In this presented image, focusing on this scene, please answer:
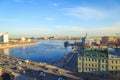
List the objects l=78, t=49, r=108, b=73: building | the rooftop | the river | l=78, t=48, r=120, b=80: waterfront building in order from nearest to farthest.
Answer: l=78, t=48, r=120, b=80: waterfront building, l=78, t=49, r=108, b=73: building, the rooftop, the river

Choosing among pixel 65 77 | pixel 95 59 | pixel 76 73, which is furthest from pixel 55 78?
pixel 95 59

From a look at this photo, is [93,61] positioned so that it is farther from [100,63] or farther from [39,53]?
[39,53]

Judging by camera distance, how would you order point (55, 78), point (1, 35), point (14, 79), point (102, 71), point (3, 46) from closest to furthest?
point (14, 79)
point (55, 78)
point (102, 71)
point (3, 46)
point (1, 35)

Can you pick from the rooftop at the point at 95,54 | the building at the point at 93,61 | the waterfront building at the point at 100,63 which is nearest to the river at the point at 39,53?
the rooftop at the point at 95,54

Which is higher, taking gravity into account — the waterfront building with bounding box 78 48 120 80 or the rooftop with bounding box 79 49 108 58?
the rooftop with bounding box 79 49 108 58

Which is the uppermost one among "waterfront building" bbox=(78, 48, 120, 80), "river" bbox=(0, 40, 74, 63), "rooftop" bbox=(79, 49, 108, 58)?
"rooftop" bbox=(79, 49, 108, 58)

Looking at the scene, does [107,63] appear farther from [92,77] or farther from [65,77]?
[65,77]

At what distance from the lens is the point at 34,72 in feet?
84.4

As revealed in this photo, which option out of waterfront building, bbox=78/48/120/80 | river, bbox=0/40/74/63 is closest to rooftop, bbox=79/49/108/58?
waterfront building, bbox=78/48/120/80

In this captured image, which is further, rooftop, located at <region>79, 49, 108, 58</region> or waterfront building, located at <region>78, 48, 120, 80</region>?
rooftop, located at <region>79, 49, 108, 58</region>

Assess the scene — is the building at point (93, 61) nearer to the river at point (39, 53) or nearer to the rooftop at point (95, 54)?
the rooftop at point (95, 54)

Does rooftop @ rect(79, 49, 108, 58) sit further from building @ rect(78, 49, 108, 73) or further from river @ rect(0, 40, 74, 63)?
river @ rect(0, 40, 74, 63)

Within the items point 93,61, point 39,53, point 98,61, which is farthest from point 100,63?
point 39,53

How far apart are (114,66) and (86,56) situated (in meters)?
3.20
